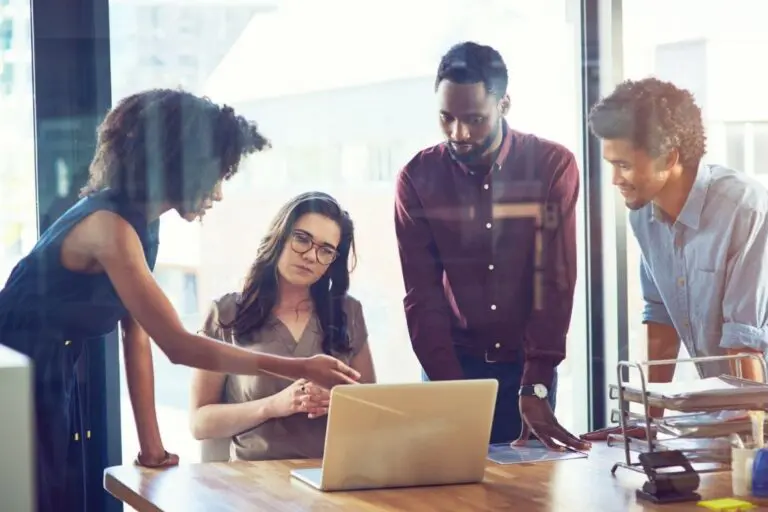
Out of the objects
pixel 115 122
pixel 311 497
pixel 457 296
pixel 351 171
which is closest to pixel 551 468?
pixel 311 497

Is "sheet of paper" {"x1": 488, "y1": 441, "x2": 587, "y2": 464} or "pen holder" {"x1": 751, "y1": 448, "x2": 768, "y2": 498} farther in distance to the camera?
"sheet of paper" {"x1": 488, "y1": 441, "x2": 587, "y2": 464}

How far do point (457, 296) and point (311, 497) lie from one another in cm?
134

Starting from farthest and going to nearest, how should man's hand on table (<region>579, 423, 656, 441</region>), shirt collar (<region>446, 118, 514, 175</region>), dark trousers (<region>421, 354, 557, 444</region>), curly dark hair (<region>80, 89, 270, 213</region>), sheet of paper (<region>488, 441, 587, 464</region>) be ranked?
1. shirt collar (<region>446, 118, 514, 175</region>)
2. dark trousers (<region>421, 354, 557, 444</region>)
3. curly dark hair (<region>80, 89, 270, 213</region>)
4. man's hand on table (<region>579, 423, 656, 441</region>)
5. sheet of paper (<region>488, 441, 587, 464</region>)

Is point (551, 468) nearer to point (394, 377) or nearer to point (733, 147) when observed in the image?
point (394, 377)

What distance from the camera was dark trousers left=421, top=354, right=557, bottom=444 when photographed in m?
3.56

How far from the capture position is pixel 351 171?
347 cm

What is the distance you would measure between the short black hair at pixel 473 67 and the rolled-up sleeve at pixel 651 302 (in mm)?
869

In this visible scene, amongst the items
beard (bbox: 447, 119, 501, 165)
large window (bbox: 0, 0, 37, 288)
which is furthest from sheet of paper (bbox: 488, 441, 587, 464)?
large window (bbox: 0, 0, 37, 288)

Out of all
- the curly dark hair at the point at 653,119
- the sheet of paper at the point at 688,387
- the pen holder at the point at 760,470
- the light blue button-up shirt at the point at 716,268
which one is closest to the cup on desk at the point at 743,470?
the pen holder at the point at 760,470

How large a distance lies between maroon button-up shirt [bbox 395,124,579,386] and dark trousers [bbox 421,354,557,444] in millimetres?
25

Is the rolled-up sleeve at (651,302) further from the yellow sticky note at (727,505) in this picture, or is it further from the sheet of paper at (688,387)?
the yellow sticky note at (727,505)

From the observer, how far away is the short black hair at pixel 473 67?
3.60 metres

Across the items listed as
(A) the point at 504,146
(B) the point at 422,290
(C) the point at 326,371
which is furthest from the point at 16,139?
(A) the point at 504,146

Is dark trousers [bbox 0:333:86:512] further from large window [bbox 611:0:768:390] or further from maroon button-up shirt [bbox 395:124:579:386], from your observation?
large window [bbox 611:0:768:390]
